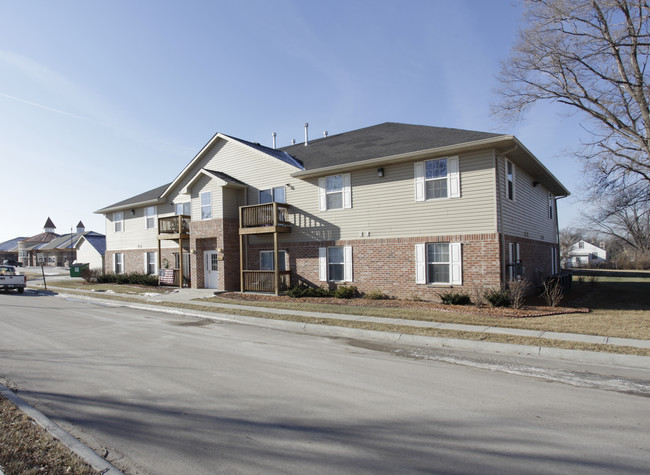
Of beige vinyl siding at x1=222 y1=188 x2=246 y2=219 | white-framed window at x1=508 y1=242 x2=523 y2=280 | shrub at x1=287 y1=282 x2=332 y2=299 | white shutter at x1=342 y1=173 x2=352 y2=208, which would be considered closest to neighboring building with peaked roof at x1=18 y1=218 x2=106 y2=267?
beige vinyl siding at x1=222 y1=188 x2=246 y2=219

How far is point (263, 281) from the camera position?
746 inches

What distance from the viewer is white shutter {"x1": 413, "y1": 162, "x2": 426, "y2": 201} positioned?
15367 mm

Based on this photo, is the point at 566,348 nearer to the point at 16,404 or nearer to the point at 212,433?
the point at 212,433

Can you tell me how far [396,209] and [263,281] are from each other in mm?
7155

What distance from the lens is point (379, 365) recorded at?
7402mm

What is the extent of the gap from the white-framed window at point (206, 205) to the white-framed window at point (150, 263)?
764cm

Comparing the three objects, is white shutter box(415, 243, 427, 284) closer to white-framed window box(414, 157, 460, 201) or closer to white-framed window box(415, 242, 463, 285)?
white-framed window box(415, 242, 463, 285)

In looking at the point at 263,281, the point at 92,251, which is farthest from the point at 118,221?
the point at 263,281

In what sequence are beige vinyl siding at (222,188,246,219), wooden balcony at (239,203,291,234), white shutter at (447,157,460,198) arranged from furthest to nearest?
beige vinyl siding at (222,188,246,219)
wooden balcony at (239,203,291,234)
white shutter at (447,157,460,198)

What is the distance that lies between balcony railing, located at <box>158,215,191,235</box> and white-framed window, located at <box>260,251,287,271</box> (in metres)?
5.70

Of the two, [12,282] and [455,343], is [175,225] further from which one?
[455,343]

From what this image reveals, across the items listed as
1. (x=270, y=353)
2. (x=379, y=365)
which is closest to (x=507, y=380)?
(x=379, y=365)

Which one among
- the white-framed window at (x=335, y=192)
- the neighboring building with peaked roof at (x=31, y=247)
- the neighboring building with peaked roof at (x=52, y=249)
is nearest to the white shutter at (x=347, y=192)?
the white-framed window at (x=335, y=192)

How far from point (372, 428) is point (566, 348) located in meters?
5.41
